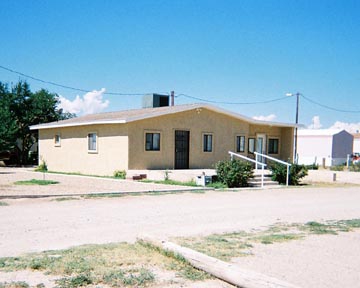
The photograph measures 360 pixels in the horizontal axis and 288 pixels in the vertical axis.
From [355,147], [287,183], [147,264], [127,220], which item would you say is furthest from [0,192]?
[355,147]

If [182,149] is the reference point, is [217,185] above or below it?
below

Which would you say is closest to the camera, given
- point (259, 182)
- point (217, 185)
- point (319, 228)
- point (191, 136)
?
point (319, 228)

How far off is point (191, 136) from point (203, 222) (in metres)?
12.9

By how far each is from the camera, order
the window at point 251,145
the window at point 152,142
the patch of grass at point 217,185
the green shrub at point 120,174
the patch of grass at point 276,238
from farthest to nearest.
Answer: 1. the window at point 251,145
2. the window at point 152,142
3. the green shrub at point 120,174
4. the patch of grass at point 217,185
5. the patch of grass at point 276,238

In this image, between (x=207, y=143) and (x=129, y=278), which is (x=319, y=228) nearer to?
(x=129, y=278)

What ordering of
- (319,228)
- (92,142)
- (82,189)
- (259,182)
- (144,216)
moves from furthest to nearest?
Result: (92,142)
(259,182)
(82,189)
(144,216)
(319,228)

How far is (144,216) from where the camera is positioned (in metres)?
9.24

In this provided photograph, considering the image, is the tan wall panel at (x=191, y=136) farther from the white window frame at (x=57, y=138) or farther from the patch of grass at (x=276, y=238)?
the patch of grass at (x=276, y=238)

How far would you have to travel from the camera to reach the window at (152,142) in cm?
1981

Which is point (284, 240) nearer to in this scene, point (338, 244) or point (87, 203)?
point (338, 244)

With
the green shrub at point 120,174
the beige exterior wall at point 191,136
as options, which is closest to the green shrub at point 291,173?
the beige exterior wall at point 191,136

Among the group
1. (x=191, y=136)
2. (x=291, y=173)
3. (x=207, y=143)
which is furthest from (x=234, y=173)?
(x=207, y=143)

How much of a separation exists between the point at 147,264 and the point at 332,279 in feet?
7.53

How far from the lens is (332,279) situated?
4852 mm
